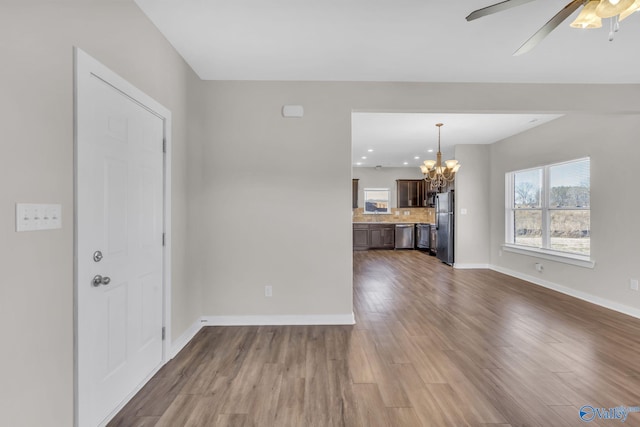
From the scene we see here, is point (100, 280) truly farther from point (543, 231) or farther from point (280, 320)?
point (543, 231)

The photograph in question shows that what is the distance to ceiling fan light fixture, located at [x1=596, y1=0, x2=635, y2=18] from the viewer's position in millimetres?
1368

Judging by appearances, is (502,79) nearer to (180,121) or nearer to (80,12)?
(180,121)

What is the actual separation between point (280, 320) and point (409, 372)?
1466 mm

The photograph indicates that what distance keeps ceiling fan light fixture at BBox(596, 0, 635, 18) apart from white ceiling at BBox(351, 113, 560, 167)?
108 inches

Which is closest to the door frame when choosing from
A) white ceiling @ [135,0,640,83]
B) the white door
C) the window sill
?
the white door

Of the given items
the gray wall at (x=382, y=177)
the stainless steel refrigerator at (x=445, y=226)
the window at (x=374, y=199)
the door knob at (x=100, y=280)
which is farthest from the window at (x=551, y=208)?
the door knob at (x=100, y=280)

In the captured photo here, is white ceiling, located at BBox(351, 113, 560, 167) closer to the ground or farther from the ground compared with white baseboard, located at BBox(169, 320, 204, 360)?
farther from the ground

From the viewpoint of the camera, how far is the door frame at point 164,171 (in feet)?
4.66

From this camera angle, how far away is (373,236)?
8945mm

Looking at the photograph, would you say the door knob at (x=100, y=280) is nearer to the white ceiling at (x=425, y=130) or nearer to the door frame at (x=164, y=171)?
the door frame at (x=164, y=171)

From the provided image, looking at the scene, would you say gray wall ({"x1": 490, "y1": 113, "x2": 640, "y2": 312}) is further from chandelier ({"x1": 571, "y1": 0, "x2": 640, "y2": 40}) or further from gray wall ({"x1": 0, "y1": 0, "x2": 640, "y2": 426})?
chandelier ({"x1": 571, "y1": 0, "x2": 640, "y2": 40})

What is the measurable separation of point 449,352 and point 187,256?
8.71 feet

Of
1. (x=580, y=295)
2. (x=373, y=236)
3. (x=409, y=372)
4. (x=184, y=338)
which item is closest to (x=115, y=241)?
(x=184, y=338)

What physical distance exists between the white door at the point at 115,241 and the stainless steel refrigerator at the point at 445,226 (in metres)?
6.02
